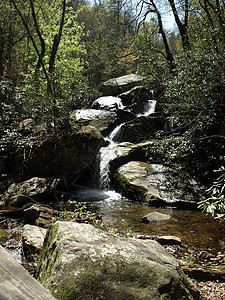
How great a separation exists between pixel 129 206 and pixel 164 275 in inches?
241

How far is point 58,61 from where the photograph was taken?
16.0 meters

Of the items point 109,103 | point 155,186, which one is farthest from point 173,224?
point 109,103

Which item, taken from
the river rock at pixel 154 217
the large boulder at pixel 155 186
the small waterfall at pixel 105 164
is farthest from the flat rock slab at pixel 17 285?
the small waterfall at pixel 105 164

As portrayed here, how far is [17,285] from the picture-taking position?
0.63m

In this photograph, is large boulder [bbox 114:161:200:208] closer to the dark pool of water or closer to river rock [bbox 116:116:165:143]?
the dark pool of water

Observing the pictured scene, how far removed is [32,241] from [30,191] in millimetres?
3970

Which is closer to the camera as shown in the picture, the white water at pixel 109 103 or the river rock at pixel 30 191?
the river rock at pixel 30 191

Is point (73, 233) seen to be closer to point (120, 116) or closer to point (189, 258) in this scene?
point (189, 258)

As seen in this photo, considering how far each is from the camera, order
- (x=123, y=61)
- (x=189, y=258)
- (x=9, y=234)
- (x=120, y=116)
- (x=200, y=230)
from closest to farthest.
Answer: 1. (x=189, y=258)
2. (x=9, y=234)
3. (x=200, y=230)
4. (x=120, y=116)
5. (x=123, y=61)

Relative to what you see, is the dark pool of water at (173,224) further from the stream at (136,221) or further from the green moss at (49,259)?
the green moss at (49,259)

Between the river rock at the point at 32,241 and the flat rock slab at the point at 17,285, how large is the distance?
10.9 feet

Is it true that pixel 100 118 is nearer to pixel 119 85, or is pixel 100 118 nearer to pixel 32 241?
pixel 119 85

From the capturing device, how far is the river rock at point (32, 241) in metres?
3.85

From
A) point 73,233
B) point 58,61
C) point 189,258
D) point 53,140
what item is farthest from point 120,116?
point 73,233
